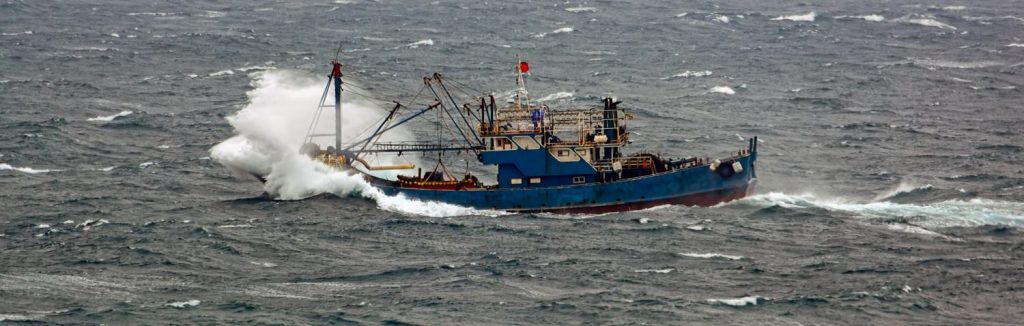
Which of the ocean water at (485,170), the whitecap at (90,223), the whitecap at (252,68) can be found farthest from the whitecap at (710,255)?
the whitecap at (252,68)

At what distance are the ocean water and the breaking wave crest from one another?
20 centimetres

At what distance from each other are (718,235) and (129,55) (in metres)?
85.3

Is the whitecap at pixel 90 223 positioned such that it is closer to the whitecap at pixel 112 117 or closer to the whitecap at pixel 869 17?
the whitecap at pixel 112 117

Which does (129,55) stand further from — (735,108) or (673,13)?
(673,13)

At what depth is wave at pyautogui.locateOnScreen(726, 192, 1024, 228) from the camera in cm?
7252

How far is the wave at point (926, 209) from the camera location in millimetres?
72519

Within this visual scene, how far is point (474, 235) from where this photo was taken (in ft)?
228

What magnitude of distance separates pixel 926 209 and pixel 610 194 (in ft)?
54.6

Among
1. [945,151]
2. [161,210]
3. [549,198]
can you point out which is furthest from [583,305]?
[945,151]

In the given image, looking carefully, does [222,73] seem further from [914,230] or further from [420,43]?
[914,230]

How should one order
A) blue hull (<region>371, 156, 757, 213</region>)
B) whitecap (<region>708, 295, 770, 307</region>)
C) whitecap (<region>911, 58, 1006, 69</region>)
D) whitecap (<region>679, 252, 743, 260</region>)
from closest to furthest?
whitecap (<region>708, 295, 770, 307</region>)
whitecap (<region>679, 252, 743, 260</region>)
blue hull (<region>371, 156, 757, 213</region>)
whitecap (<region>911, 58, 1006, 69</region>)

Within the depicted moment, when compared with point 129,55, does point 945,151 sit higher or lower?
lower

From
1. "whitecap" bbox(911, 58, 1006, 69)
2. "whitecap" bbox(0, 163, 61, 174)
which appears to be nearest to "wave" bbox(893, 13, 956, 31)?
"whitecap" bbox(911, 58, 1006, 69)

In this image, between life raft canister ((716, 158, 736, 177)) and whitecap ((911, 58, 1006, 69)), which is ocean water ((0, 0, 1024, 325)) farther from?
life raft canister ((716, 158, 736, 177))
